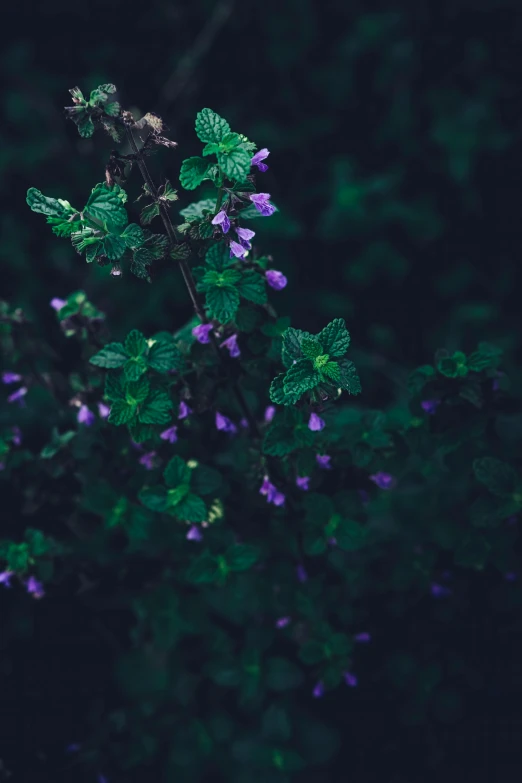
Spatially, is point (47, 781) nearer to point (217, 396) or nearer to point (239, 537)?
point (239, 537)

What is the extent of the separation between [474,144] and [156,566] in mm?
1957

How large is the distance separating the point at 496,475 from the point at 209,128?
3.26 ft

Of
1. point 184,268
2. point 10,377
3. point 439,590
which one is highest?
point 10,377

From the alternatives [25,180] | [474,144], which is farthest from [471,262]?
[25,180]

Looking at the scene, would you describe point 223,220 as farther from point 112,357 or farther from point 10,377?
point 10,377

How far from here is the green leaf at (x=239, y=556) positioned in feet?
5.70

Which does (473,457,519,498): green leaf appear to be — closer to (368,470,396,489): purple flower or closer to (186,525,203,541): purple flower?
(368,470,396,489): purple flower

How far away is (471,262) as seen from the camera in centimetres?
303

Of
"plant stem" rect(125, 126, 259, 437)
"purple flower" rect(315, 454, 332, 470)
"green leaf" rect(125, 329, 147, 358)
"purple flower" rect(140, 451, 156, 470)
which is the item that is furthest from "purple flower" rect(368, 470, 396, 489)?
"green leaf" rect(125, 329, 147, 358)

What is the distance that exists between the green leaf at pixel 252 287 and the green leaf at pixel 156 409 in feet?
0.85

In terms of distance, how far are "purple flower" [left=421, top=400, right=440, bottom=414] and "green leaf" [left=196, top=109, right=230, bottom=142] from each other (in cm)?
76

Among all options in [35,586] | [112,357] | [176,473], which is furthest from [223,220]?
[35,586]

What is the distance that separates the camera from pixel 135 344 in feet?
4.85

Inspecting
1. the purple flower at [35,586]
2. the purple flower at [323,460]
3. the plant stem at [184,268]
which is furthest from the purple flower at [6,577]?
the purple flower at [323,460]
